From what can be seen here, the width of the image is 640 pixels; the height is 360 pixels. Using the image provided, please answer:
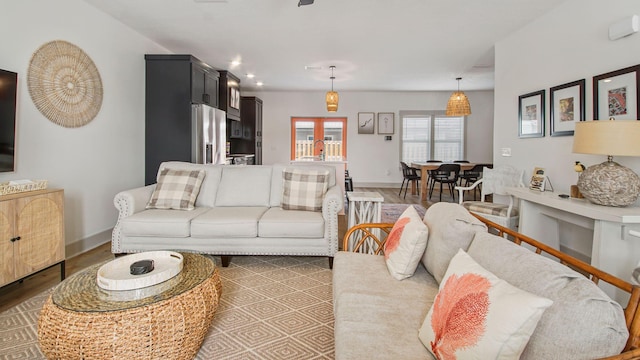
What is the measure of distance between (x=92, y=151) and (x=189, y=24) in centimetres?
185

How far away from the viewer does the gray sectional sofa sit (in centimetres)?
83

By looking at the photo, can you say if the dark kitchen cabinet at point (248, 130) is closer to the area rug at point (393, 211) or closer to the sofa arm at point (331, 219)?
the area rug at point (393, 211)

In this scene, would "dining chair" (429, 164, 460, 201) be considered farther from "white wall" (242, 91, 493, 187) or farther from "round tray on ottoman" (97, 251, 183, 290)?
"round tray on ottoman" (97, 251, 183, 290)

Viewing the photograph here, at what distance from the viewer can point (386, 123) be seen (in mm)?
8953

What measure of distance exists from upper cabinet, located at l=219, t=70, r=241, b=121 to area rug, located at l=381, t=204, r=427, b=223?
3371mm

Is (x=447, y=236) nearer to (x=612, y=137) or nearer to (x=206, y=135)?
(x=612, y=137)

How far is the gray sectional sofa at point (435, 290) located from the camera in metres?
0.83

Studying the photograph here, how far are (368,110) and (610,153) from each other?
22.9 ft

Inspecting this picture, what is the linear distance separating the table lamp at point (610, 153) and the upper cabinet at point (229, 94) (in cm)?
530

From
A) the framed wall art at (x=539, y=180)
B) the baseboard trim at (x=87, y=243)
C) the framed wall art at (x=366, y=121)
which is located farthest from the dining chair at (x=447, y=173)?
the baseboard trim at (x=87, y=243)

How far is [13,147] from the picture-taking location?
2.61 m

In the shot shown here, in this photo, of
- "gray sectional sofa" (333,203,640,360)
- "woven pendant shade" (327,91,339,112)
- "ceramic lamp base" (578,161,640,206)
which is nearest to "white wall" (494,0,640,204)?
"ceramic lamp base" (578,161,640,206)

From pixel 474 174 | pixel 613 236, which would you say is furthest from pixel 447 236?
pixel 474 174

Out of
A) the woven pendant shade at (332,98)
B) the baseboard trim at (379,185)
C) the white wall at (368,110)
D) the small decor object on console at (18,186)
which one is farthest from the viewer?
the baseboard trim at (379,185)
